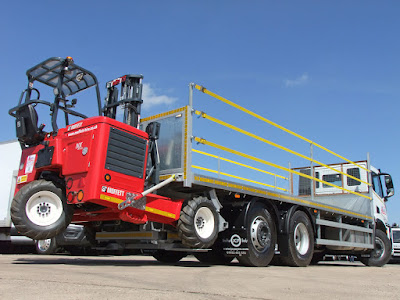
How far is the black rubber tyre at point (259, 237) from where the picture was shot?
7.82m

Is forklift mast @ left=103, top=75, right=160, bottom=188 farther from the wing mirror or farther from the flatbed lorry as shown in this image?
the wing mirror

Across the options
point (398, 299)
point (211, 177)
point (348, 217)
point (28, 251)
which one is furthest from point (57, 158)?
point (28, 251)

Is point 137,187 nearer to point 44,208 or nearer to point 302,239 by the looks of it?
point 44,208

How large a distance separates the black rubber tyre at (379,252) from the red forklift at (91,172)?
25.4ft

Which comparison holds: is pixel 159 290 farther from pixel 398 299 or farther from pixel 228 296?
pixel 398 299

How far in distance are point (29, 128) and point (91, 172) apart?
1.45m

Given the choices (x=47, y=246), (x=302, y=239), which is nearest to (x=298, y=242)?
(x=302, y=239)

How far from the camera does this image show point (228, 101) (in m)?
8.00

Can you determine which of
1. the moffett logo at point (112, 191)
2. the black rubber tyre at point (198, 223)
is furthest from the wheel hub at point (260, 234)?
the moffett logo at point (112, 191)

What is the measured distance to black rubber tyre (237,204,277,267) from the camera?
782 centimetres

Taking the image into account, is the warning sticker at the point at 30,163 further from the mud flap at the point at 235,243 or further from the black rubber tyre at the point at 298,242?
the black rubber tyre at the point at 298,242

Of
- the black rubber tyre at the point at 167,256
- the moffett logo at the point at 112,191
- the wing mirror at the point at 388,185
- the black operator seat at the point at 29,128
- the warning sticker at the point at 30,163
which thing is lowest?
the black rubber tyre at the point at 167,256

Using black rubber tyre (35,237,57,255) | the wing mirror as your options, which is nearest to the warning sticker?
black rubber tyre (35,237,57,255)

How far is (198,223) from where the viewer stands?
7.18m
